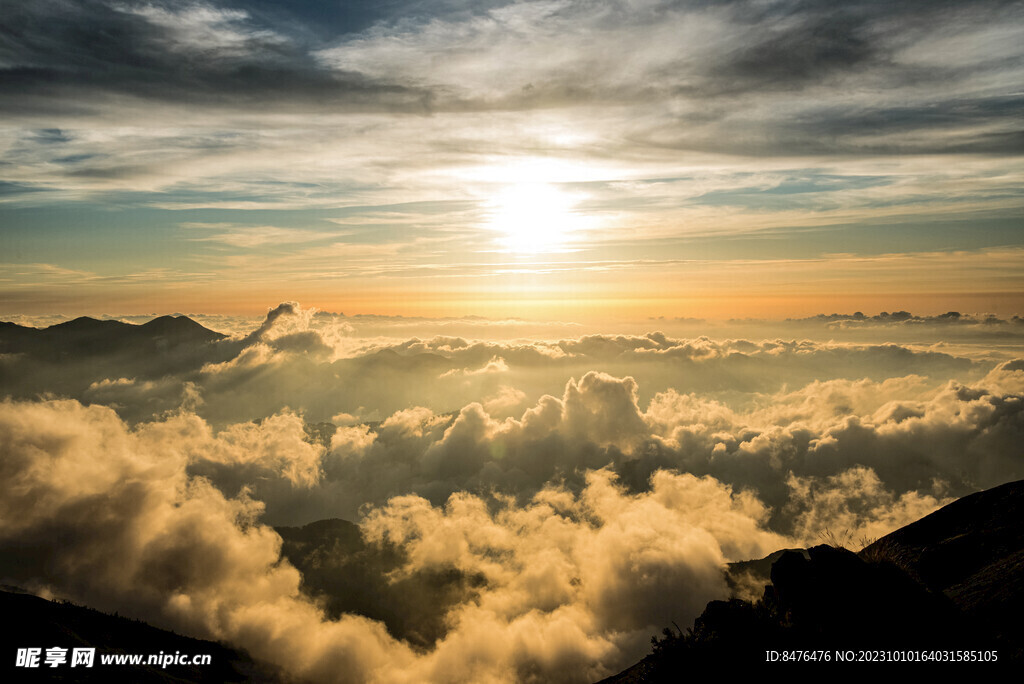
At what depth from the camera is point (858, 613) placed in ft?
68.2

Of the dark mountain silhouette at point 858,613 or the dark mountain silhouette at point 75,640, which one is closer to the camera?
the dark mountain silhouette at point 858,613

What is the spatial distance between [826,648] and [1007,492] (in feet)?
99.5

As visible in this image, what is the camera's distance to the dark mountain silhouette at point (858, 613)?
19.4m

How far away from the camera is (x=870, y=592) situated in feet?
70.0

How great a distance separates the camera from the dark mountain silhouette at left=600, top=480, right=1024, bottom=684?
19.4 m

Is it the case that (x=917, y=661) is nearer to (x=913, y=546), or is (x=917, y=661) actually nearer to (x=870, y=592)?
(x=870, y=592)

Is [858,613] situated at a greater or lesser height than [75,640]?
greater

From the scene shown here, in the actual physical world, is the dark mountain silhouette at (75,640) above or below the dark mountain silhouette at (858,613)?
below

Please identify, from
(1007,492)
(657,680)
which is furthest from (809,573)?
(1007,492)

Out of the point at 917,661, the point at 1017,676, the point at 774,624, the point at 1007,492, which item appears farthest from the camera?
the point at 1007,492

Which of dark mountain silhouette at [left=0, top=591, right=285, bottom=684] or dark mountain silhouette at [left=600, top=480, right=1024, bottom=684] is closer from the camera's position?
dark mountain silhouette at [left=600, top=480, right=1024, bottom=684]

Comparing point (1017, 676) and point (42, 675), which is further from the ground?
point (1017, 676)

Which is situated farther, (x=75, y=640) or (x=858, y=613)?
(x=75, y=640)

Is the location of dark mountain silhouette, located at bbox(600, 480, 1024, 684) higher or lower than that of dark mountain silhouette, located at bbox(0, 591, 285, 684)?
higher
